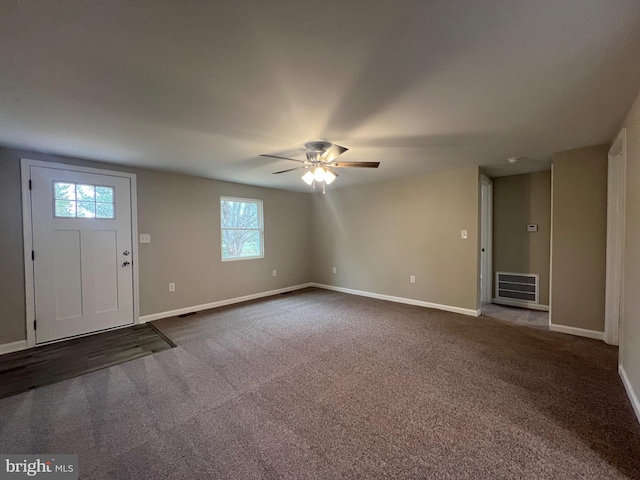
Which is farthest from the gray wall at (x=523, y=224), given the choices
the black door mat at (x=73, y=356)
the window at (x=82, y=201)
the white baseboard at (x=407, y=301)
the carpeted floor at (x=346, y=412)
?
the window at (x=82, y=201)

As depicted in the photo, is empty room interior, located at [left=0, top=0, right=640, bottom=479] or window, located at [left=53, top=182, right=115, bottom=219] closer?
empty room interior, located at [left=0, top=0, right=640, bottom=479]

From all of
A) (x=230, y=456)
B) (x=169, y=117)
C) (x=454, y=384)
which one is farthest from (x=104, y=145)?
(x=454, y=384)

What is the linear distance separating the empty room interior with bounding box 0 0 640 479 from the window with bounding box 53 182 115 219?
25 millimetres

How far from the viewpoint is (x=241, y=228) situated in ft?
17.1

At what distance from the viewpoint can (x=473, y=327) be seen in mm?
3537

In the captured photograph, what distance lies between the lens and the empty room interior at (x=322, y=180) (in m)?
1.39

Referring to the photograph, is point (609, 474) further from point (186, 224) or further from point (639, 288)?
point (186, 224)

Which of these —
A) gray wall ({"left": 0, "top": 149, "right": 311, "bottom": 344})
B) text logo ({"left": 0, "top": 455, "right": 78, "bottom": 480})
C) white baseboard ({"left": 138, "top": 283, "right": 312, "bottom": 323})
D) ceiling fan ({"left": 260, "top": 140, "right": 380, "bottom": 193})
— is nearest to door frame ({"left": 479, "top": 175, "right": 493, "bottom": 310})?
ceiling fan ({"left": 260, "top": 140, "right": 380, "bottom": 193})

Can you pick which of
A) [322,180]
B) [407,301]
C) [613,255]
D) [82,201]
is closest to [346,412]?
[322,180]

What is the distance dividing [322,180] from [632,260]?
2.68 m

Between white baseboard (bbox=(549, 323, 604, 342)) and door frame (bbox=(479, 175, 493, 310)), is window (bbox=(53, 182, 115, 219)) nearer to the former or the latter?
door frame (bbox=(479, 175, 493, 310))

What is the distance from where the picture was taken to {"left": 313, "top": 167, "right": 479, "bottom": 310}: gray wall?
410 centimetres

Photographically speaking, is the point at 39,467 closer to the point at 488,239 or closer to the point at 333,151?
the point at 333,151

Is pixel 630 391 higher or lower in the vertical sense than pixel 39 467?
higher
